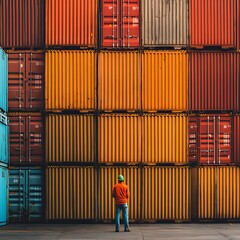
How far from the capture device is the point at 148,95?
98.2 ft

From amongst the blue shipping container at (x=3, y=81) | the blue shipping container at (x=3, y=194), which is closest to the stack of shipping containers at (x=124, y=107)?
the blue shipping container at (x=3, y=81)

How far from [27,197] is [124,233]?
7252 mm

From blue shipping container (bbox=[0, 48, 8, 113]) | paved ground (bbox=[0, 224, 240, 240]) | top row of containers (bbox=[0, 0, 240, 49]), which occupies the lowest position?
paved ground (bbox=[0, 224, 240, 240])

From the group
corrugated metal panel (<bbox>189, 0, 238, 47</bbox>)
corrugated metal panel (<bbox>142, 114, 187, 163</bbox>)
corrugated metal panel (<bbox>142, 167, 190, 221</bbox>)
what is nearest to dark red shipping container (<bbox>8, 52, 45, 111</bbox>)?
corrugated metal panel (<bbox>142, 114, 187, 163</bbox>)

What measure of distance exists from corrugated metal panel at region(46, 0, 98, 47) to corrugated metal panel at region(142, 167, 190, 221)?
259 inches

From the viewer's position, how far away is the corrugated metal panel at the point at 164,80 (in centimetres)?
2988

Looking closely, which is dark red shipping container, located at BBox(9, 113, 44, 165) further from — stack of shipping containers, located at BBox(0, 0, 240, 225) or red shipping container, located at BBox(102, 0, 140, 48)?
red shipping container, located at BBox(102, 0, 140, 48)

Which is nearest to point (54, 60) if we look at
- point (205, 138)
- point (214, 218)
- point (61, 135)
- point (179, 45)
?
point (61, 135)

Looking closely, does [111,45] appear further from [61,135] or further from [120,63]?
[61,135]

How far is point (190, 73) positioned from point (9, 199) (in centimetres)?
990

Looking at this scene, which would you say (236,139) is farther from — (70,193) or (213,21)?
(70,193)

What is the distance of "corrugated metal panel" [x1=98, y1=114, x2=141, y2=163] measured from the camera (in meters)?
29.7

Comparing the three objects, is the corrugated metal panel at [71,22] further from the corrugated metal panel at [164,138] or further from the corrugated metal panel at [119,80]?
the corrugated metal panel at [164,138]

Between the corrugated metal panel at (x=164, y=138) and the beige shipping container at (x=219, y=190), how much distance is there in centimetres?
130
